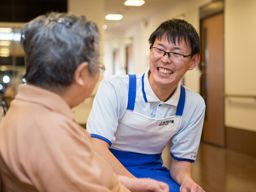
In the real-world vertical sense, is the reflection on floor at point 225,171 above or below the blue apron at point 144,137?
below

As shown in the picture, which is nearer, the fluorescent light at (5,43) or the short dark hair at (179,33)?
the short dark hair at (179,33)

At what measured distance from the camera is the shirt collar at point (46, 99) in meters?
0.95

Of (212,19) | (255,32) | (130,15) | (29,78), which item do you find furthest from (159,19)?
(29,78)

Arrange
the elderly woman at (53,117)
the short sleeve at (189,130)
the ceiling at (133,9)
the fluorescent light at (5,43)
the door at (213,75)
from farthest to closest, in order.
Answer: the ceiling at (133,9)
the fluorescent light at (5,43)
the door at (213,75)
the short sleeve at (189,130)
the elderly woman at (53,117)

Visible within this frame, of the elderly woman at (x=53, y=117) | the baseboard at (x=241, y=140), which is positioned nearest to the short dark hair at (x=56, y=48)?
the elderly woman at (x=53, y=117)

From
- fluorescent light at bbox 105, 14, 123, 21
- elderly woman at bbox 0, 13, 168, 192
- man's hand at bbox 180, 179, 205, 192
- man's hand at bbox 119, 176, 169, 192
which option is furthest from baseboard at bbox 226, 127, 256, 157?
elderly woman at bbox 0, 13, 168, 192

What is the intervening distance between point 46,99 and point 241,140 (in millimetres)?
5700

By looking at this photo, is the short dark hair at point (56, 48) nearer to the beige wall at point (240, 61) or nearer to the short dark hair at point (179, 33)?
the short dark hair at point (179, 33)

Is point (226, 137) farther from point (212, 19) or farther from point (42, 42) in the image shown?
point (42, 42)

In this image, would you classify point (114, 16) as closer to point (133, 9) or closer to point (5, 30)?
point (133, 9)

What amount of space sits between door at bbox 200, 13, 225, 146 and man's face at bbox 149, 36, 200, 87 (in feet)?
17.6

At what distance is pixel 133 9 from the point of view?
1009 centimetres

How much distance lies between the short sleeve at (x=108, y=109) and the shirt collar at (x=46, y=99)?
2.32 feet

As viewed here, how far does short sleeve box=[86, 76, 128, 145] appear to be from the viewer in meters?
1.68
